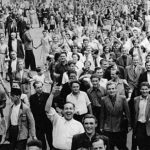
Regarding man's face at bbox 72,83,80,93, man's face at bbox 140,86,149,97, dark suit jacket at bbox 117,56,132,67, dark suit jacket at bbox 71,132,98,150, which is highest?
dark suit jacket at bbox 117,56,132,67

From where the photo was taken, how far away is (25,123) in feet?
25.1

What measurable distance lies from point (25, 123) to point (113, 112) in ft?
4.96

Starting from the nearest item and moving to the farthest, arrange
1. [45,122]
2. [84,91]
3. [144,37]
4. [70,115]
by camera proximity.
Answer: [70,115], [45,122], [84,91], [144,37]

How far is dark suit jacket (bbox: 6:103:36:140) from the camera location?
7579 millimetres

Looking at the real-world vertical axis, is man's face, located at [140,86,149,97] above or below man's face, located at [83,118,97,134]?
above

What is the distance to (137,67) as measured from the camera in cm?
1023

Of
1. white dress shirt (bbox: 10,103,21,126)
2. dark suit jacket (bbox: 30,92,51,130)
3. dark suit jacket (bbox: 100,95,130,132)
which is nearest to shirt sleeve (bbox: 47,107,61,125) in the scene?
white dress shirt (bbox: 10,103,21,126)

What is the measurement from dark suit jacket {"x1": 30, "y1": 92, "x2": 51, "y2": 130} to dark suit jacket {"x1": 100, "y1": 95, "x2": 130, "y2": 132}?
1.05 meters

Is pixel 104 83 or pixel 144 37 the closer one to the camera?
pixel 104 83

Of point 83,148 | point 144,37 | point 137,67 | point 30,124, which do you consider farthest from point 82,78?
point 144,37

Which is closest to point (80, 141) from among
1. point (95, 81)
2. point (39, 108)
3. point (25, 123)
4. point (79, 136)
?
point (79, 136)

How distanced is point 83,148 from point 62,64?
4.79m

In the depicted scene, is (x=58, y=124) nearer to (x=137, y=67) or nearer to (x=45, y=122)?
(x=45, y=122)

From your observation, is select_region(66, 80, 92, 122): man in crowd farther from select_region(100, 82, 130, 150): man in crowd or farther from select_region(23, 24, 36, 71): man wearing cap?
select_region(23, 24, 36, 71): man wearing cap
